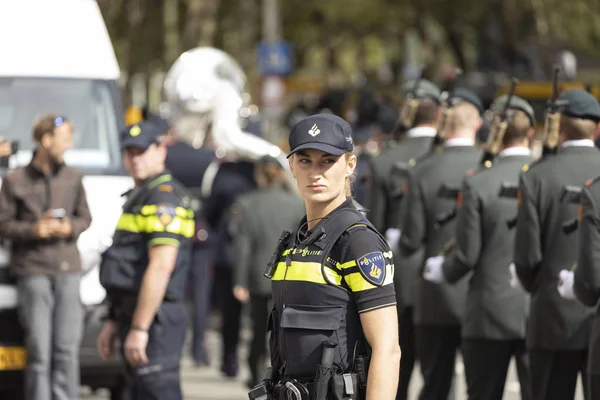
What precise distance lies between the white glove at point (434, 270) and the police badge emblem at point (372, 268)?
→ 3755mm

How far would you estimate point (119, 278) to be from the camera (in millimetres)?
8289

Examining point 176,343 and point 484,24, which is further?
point 484,24

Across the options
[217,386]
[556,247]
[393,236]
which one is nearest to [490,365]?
[556,247]

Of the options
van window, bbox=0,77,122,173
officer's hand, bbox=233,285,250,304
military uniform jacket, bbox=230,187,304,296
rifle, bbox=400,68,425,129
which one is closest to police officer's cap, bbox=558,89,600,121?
rifle, bbox=400,68,425,129

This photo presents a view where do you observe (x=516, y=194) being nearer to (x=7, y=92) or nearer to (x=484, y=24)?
(x=7, y=92)

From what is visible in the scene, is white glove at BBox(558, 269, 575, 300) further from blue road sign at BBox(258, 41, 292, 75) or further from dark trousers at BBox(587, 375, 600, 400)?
blue road sign at BBox(258, 41, 292, 75)

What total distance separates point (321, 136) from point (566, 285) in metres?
2.40

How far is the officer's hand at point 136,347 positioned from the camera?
812cm

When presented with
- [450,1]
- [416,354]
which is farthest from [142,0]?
[416,354]

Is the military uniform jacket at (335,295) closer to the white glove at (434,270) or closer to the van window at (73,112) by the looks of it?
the white glove at (434,270)

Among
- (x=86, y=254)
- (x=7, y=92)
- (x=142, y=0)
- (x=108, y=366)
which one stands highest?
(x=142, y=0)

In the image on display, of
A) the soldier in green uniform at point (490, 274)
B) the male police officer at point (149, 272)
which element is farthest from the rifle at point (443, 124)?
the male police officer at point (149, 272)

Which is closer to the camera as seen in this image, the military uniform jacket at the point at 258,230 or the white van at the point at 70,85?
Answer: the white van at the point at 70,85

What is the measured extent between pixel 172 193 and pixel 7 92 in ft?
11.8
